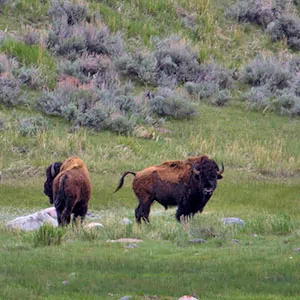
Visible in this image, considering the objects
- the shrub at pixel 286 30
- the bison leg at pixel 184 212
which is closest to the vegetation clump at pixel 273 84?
the shrub at pixel 286 30

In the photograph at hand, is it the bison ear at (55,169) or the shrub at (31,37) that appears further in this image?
the shrub at (31,37)

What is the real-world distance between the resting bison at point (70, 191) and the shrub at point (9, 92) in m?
12.2

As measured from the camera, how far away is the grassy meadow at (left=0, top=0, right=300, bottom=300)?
29.2 ft

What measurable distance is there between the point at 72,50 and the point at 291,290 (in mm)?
24107

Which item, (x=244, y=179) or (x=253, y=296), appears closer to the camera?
(x=253, y=296)

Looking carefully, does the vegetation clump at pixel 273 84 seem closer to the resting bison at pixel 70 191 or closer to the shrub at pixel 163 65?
the shrub at pixel 163 65

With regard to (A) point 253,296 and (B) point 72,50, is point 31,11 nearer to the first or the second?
(B) point 72,50

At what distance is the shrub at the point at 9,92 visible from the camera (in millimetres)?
26188

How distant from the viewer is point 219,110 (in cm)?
2933

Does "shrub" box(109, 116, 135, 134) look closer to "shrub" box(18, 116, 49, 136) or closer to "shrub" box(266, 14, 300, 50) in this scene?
"shrub" box(18, 116, 49, 136)

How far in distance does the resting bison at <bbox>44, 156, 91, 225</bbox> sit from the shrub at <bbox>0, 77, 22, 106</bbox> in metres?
12.2

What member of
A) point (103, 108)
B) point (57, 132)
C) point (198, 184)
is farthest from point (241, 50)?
point (198, 184)

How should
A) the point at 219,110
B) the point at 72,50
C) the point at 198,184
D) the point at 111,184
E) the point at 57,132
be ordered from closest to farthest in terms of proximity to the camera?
the point at 198,184
the point at 111,184
the point at 57,132
the point at 219,110
the point at 72,50

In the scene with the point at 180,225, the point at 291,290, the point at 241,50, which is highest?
the point at 291,290
